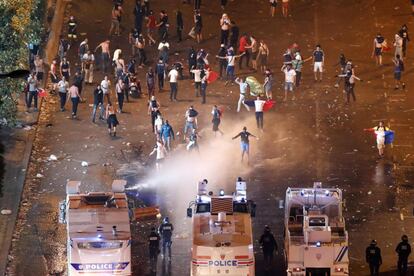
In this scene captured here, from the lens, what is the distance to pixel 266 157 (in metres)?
61.7

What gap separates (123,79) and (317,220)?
18.6 m

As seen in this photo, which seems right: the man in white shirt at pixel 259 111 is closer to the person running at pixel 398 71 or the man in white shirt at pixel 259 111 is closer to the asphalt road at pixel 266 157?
the asphalt road at pixel 266 157

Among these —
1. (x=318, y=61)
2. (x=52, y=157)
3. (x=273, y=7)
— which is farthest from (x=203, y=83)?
(x=273, y=7)

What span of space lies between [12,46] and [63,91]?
19.1 feet

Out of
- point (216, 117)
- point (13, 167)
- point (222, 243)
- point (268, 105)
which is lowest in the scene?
point (222, 243)

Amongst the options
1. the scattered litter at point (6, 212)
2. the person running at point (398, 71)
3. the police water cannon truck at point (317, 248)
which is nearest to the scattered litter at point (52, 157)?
the scattered litter at point (6, 212)

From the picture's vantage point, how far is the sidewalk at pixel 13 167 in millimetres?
55291

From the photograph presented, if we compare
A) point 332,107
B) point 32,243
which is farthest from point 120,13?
point 32,243

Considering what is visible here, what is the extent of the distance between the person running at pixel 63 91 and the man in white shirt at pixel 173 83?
433 cm

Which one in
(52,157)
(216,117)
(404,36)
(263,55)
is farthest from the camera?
(404,36)

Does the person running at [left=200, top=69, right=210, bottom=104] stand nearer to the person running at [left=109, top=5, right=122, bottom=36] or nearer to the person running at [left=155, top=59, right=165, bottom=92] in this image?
the person running at [left=155, top=59, right=165, bottom=92]

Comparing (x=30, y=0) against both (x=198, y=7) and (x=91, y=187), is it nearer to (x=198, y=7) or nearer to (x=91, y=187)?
(x=91, y=187)

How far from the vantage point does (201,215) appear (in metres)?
50.0

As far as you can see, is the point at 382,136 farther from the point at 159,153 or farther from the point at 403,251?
the point at 403,251
